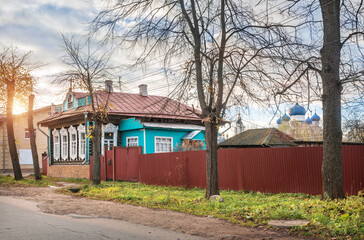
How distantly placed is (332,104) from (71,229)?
288 inches

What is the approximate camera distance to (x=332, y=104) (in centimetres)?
953

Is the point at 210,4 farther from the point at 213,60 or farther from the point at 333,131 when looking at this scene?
A: the point at 333,131

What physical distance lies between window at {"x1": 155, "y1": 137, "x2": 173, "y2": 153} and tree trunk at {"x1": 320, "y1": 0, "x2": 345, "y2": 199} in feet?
52.8

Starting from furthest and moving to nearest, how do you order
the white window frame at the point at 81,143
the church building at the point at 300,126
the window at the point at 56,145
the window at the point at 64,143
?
1. the church building at the point at 300,126
2. the window at the point at 56,145
3. the window at the point at 64,143
4. the white window frame at the point at 81,143

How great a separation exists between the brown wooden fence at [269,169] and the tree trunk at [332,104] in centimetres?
188

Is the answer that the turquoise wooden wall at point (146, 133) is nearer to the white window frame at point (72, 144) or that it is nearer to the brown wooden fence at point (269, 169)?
A: the white window frame at point (72, 144)

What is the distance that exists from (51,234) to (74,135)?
73.4ft

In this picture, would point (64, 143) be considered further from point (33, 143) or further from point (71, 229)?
point (71, 229)

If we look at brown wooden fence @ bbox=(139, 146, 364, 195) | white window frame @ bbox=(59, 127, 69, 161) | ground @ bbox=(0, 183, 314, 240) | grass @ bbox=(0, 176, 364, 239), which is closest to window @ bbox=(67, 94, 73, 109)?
white window frame @ bbox=(59, 127, 69, 161)

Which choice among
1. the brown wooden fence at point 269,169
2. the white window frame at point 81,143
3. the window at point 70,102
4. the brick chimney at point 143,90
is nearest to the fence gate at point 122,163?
the brown wooden fence at point 269,169

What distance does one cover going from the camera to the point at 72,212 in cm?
1059

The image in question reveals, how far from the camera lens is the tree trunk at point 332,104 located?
9508 millimetres

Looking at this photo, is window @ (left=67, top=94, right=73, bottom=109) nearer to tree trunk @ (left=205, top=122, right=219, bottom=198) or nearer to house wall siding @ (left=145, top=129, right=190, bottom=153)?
house wall siding @ (left=145, top=129, right=190, bottom=153)

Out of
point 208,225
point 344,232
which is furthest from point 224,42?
point 344,232
